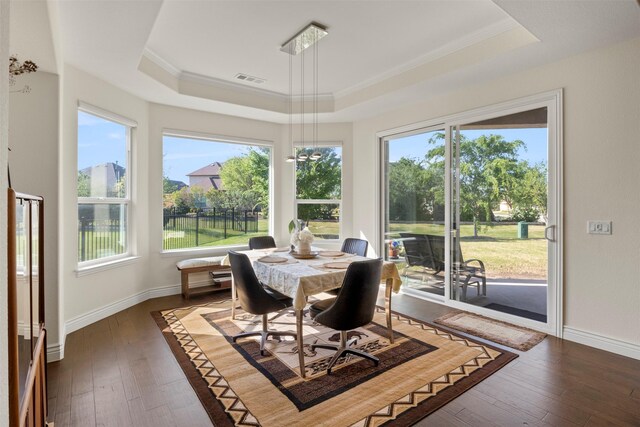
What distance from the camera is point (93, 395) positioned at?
230 cm

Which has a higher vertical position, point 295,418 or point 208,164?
point 208,164

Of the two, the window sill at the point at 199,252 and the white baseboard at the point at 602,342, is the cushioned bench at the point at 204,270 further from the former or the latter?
the white baseboard at the point at 602,342

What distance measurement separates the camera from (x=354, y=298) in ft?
8.21

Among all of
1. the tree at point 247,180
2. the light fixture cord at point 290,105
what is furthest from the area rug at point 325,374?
the light fixture cord at point 290,105

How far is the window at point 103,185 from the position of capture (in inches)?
145

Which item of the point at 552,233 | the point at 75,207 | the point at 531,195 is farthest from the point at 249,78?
the point at 552,233

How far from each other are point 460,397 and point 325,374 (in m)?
0.95

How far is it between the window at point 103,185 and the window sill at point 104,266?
0.11 m

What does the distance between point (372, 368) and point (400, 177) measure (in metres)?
3.03

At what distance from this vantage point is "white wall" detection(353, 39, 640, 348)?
9.32ft

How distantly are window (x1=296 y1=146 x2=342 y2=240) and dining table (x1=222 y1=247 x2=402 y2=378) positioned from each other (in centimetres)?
211

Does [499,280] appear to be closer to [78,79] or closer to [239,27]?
[239,27]

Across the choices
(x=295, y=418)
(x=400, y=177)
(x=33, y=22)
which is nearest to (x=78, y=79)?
(x=33, y=22)

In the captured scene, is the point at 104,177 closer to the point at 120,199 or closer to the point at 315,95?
the point at 120,199
